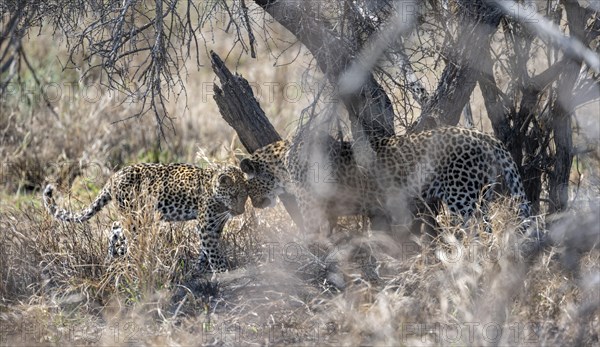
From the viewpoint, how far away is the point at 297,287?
272 inches

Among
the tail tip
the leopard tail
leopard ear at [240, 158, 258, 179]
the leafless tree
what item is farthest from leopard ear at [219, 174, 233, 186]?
the tail tip

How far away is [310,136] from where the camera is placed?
7.40 m

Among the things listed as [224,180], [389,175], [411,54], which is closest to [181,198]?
[224,180]

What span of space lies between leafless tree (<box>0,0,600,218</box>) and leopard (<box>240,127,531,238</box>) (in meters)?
0.24

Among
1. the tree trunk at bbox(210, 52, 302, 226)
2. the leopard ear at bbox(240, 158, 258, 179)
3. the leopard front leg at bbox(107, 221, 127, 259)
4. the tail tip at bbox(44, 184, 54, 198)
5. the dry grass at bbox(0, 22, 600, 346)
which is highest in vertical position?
the tree trunk at bbox(210, 52, 302, 226)

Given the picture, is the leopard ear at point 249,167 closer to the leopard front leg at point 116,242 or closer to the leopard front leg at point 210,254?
the leopard front leg at point 210,254

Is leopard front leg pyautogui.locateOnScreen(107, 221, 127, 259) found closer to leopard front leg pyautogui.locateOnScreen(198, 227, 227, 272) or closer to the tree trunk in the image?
leopard front leg pyautogui.locateOnScreen(198, 227, 227, 272)

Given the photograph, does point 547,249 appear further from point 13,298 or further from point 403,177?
point 13,298

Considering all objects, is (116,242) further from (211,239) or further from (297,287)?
(297,287)

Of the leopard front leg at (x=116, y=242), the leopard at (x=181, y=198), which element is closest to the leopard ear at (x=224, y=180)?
the leopard at (x=181, y=198)

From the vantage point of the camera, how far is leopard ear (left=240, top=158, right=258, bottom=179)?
7816 mm

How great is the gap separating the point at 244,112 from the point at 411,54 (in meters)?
1.56

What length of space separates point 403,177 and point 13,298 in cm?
290

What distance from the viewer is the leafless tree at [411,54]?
21.7ft
